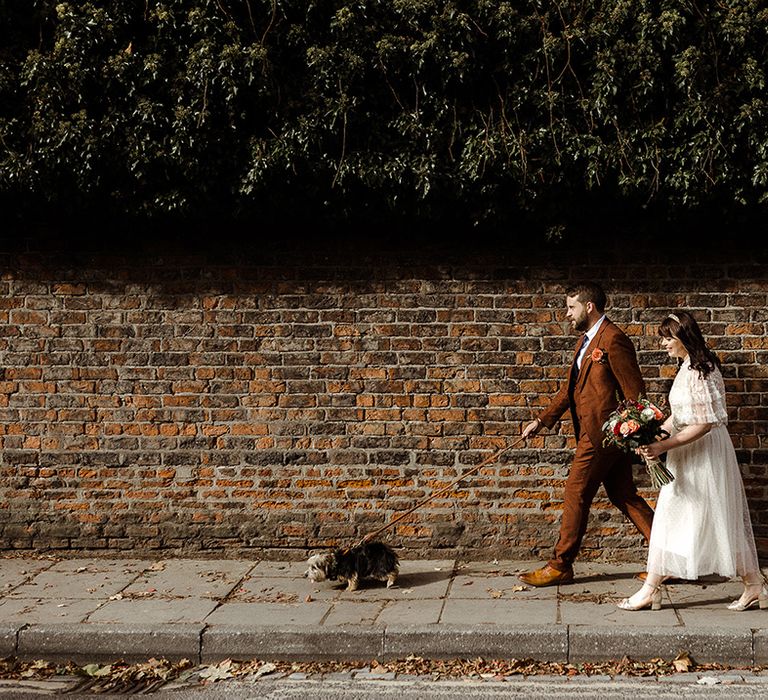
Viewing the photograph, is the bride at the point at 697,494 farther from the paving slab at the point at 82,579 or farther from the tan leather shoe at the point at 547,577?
the paving slab at the point at 82,579

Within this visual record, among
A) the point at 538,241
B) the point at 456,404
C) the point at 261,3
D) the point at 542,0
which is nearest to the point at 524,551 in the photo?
Answer: the point at 456,404

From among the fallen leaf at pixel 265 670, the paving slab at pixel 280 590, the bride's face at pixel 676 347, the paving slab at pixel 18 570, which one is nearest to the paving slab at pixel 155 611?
the paving slab at pixel 280 590

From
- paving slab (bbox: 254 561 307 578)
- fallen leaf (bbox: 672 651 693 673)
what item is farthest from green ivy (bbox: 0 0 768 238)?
fallen leaf (bbox: 672 651 693 673)

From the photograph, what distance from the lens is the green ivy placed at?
7199 millimetres

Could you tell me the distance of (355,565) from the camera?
6.79m

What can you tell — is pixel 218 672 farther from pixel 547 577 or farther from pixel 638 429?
pixel 638 429

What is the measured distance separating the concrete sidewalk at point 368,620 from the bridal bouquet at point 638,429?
91cm

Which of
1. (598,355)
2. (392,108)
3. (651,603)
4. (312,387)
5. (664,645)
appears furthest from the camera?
(312,387)

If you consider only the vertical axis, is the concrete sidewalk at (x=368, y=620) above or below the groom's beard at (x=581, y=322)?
below

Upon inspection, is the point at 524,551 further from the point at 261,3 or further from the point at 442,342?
the point at 261,3

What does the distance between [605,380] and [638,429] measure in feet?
2.45

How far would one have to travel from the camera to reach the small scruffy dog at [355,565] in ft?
22.1

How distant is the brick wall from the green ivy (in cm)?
52

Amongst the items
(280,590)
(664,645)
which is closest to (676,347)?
(664,645)
